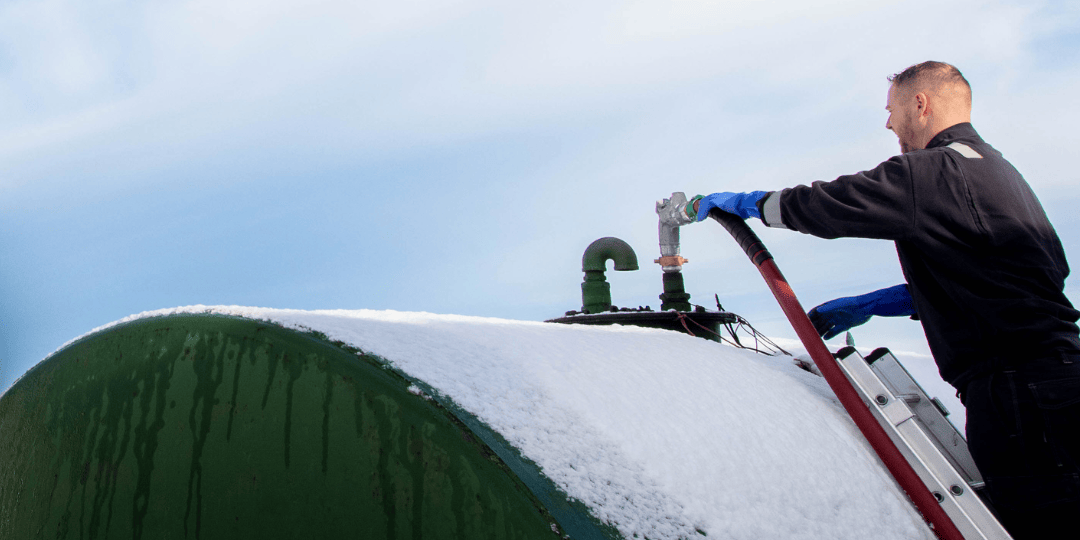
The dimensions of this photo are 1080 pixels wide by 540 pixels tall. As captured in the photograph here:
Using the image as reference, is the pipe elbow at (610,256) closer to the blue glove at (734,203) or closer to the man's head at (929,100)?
the blue glove at (734,203)

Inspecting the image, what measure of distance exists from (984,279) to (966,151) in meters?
0.50

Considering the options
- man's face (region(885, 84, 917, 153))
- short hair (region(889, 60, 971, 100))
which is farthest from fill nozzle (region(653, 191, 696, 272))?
short hair (region(889, 60, 971, 100))

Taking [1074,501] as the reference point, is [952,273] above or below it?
above

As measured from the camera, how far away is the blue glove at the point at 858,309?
124 inches

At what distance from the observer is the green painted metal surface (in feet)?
4.91

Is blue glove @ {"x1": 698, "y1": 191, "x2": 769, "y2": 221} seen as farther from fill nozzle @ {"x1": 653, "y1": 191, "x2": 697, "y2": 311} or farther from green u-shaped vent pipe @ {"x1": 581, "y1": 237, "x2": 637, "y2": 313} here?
green u-shaped vent pipe @ {"x1": 581, "y1": 237, "x2": 637, "y2": 313}

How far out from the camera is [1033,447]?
2.02 m

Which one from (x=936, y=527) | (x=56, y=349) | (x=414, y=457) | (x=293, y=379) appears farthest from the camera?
(x=56, y=349)

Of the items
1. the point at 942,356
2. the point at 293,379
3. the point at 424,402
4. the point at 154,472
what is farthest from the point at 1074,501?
the point at 154,472

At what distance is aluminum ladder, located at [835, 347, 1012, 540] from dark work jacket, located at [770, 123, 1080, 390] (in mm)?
202

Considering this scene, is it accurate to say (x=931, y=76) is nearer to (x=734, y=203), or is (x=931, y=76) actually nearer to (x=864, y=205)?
(x=864, y=205)

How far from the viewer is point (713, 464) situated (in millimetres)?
1758

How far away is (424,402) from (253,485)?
563 millimetres

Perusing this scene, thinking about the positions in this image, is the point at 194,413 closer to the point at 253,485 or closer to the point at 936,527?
the point at 253,485
